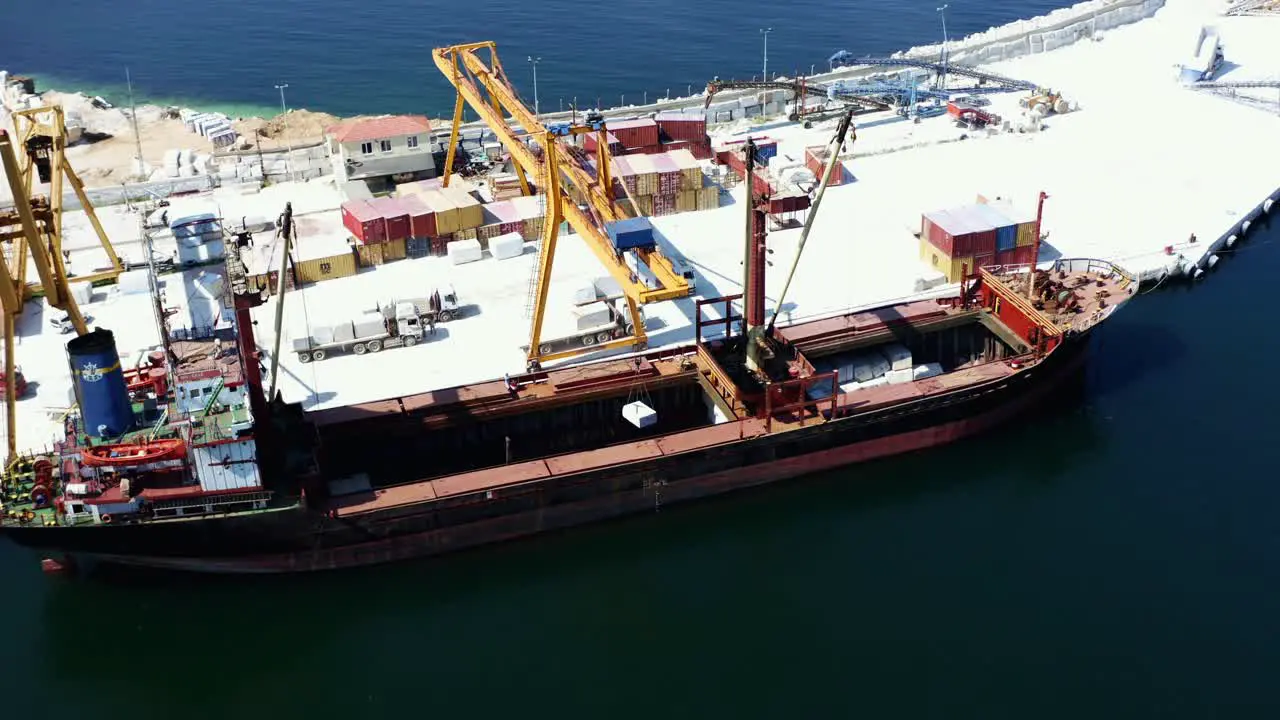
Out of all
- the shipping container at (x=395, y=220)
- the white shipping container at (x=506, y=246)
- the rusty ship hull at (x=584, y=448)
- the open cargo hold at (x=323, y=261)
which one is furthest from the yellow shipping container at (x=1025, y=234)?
the open cargo hold at (x=323, y=261)

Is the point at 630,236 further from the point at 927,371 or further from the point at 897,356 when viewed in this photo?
the point at 927,371

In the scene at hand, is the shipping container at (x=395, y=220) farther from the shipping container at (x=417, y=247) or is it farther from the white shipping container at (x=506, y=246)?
the white shipping container at (x=506, y=246)

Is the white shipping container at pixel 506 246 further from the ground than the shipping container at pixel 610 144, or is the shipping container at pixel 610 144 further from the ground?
the shipping container at pixel 610 144

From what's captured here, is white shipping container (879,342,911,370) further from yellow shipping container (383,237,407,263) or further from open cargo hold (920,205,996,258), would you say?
yellow shipping container (383,237,407,263)

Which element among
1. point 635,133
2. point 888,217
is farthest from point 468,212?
point 888,217

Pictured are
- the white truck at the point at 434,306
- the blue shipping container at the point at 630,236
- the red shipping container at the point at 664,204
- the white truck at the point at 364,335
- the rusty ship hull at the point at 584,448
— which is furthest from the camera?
the red shipping container at the point at 664,204
